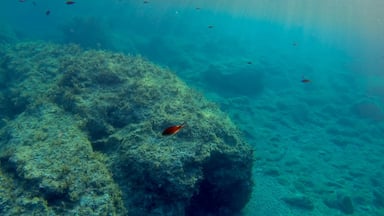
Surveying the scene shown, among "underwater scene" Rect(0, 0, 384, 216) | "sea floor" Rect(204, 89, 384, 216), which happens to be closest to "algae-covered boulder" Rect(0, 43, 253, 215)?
"underwater scene" Rect(0, 0, 384, 216)

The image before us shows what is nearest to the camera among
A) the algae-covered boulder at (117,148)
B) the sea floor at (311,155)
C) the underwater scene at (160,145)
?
the algae-covered boulder at (117,148)

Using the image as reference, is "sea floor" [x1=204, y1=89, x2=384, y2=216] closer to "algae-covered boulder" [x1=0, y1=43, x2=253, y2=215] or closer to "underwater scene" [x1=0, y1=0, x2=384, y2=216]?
"underwater scene" [x1=0, y1=0, x2=384, y2=216]

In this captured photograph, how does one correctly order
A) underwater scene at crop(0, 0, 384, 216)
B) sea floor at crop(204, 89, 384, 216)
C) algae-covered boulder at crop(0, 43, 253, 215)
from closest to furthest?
algae-covered boulder at crop(0, 43, 253, 215) → underwater scene at crop(0, 0, 384, 216) → sea floor at crop(204, 89, 384, 216)

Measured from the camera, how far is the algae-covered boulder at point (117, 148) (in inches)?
197

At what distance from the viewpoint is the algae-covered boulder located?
501cm

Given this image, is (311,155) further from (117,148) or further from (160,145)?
(117,148)

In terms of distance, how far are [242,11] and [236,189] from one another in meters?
158

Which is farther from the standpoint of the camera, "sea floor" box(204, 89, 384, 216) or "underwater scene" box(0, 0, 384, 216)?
"sea floor" box(204, 89, 384, 216)

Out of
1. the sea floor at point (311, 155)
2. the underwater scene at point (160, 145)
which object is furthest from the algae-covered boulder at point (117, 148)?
the sea floor at point (311, 155)

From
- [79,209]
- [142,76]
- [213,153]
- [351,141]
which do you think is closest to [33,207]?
[79,209]

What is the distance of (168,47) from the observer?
31.7 metres

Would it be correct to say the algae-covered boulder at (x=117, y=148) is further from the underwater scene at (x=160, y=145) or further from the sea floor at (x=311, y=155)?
the sea floor at (x=311, y=155)

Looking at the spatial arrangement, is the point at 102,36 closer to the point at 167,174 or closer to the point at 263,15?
the point at 167,174

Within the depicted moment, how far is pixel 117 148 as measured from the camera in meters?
6.57
